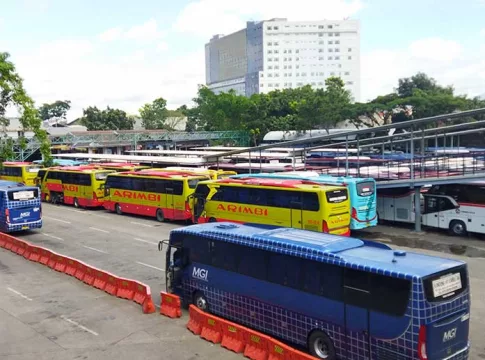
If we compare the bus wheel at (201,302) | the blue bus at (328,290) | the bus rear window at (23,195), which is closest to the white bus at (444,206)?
the blue bus at (328,290)

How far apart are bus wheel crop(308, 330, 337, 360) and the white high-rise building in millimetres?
152624

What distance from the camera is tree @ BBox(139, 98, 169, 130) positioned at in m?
116

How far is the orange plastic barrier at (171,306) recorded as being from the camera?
13.9m

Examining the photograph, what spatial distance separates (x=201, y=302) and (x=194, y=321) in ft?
3.07

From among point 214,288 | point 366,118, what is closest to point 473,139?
point 366,118

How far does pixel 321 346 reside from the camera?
1088 centimetres

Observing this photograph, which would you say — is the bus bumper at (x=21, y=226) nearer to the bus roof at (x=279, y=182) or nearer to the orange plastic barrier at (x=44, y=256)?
the orange plastic barrier at (x=44, y=256)

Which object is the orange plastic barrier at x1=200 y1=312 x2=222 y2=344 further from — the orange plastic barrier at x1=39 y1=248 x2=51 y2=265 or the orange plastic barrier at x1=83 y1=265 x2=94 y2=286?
the orange plastic barrier at x1=39 y1=248 x2=51 y2=265

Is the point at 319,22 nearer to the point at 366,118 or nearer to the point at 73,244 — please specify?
the point at 366,118

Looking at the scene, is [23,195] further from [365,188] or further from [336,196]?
[365,188]

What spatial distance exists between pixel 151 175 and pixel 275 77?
136325mm

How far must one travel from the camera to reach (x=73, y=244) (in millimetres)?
23891

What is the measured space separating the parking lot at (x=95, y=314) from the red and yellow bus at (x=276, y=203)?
10.4ft

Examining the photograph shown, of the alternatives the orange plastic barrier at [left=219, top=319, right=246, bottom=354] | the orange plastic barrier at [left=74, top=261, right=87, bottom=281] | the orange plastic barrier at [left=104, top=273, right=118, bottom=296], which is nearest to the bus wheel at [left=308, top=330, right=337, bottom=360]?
the orange plastic barrier at [left=219, top=319, right=246, bottom=354]
